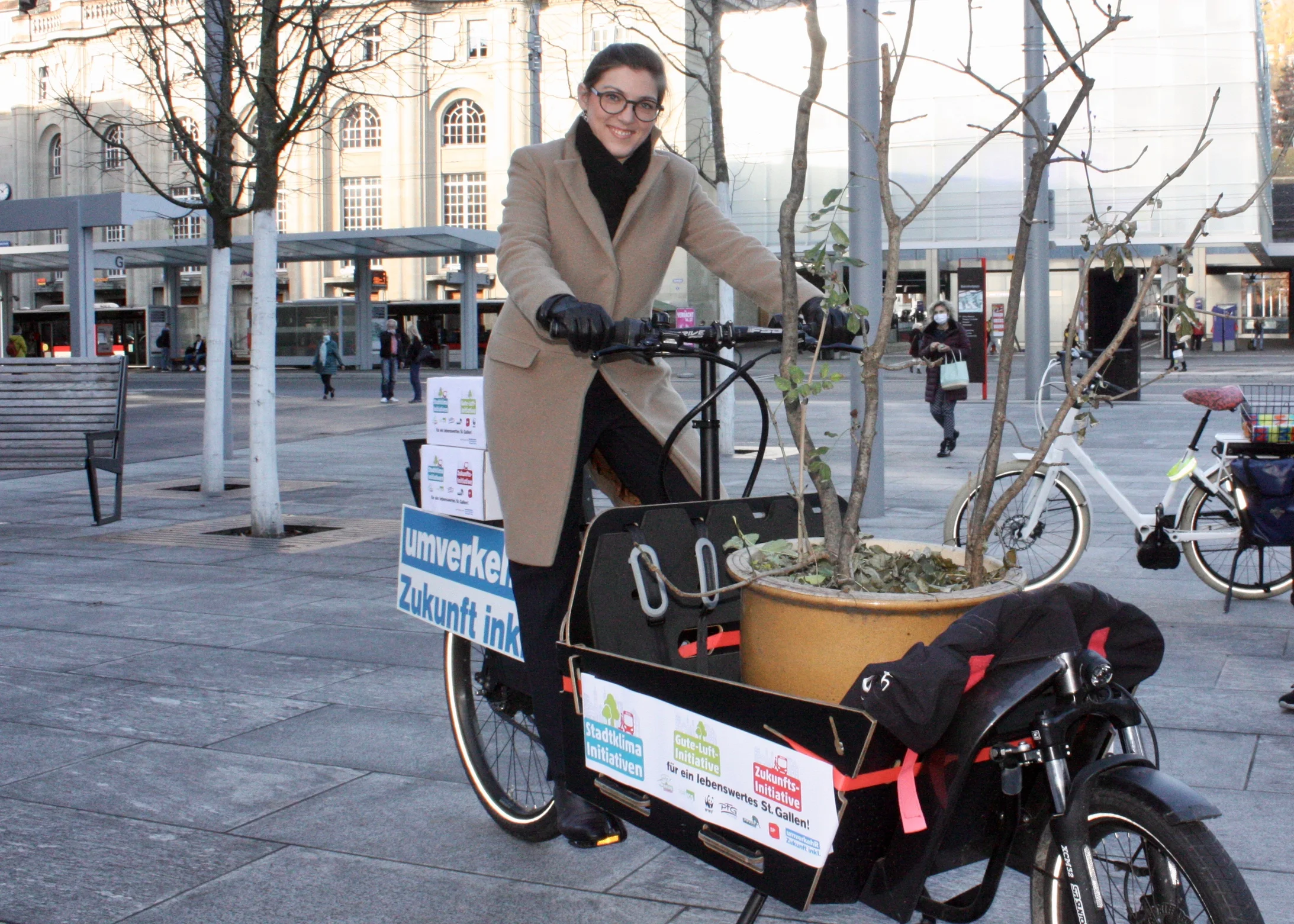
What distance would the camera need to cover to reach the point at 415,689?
5062 millimetres

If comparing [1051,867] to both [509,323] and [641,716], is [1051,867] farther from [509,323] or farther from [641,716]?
[509,323]

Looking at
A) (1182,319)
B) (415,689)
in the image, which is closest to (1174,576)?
(415,689)

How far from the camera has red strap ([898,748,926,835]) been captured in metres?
2.09

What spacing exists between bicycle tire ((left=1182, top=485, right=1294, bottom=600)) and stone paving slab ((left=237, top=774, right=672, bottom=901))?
3.94 meters

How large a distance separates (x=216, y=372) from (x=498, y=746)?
304 inches

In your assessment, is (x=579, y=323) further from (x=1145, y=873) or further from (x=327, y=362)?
(x=327, y=362)

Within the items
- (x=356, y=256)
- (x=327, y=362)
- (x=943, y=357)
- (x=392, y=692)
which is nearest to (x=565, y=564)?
(x=392, y=692)

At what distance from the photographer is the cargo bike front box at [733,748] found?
209 cm

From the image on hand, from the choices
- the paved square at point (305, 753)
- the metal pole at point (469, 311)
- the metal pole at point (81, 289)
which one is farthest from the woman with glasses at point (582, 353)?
the metal pole at point (469, 311)

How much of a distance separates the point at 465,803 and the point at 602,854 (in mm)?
544

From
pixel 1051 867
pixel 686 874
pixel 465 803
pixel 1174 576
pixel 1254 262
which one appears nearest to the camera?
pixel 1051 867

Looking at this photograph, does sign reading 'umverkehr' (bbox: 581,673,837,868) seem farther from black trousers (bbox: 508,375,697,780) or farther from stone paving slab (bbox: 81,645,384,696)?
stone paving slab (bbox: 81,645,384,696)

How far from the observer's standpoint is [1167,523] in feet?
21.3

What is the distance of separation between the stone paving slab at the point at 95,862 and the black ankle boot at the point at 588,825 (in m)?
0.95
